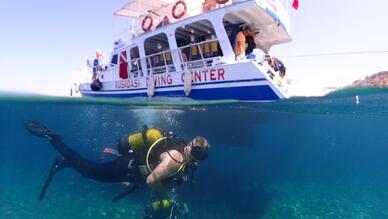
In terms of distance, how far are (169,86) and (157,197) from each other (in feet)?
19.8

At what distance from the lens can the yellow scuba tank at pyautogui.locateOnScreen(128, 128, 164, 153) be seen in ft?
20.9

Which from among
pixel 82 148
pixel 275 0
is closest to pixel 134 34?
pixel 275 0

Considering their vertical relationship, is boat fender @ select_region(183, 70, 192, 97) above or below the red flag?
below

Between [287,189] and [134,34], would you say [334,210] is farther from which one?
[134,34]

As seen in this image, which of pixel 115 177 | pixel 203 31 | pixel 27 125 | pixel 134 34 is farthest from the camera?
pixel 134 34

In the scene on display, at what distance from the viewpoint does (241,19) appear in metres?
11.8

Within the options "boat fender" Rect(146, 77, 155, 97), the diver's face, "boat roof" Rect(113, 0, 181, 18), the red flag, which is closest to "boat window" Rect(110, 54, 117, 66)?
"boat roof" Rect(113, 0, 181, 18)

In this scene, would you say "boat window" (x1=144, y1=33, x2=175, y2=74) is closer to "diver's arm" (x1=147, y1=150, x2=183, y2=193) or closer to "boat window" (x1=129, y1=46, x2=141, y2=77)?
"boat window" (x1=129, y1=46, x2=141, y2=77)

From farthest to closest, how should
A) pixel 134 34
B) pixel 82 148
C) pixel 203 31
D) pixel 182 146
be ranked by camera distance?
pixel 82 148, pixel 134 34, pixel 203 31, pixel 182 146

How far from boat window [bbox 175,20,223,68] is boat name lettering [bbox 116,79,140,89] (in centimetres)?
271

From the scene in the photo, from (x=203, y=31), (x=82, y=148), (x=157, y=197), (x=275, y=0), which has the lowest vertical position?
(x=82, y=148)

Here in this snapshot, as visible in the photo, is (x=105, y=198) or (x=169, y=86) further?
(x=105, y=198)

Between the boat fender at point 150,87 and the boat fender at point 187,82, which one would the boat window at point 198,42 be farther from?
the boat fender at point 150,87

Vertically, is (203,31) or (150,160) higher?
(203,31)
